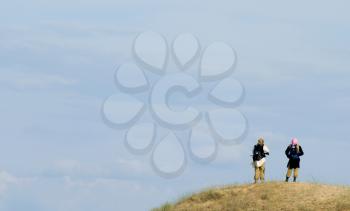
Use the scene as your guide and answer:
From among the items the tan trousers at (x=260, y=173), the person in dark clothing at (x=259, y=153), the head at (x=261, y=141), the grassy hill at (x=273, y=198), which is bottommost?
the grassy hill at (x=273, y=198)

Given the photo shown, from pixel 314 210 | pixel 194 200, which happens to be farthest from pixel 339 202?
pixel 194 200

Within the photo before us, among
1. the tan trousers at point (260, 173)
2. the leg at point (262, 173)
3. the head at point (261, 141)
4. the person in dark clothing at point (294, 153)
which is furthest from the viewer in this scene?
the tan trousers at point (260, 173)

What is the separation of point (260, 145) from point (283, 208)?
11.8 ft

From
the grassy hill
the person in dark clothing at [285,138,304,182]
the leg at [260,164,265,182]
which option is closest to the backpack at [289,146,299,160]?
the person in dark clothing at [285,138,304,182]

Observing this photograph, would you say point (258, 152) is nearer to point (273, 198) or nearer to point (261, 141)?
A: point (261, 141)

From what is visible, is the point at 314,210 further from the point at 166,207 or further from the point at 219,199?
the point at 166,207

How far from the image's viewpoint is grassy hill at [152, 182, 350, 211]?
4519 cm

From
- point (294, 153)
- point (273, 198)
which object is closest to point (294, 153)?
point (294, 153)

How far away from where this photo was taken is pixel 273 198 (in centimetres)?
4641

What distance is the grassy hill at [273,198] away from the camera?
45.2 meters

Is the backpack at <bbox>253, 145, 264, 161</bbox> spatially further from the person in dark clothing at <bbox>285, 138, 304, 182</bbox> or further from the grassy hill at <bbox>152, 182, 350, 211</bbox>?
the grassy hill at <bbox>152, 182, 350, 211</bbox>

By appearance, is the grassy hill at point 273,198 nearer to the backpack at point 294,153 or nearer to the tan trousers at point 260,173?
the tan trousers at point 260,173

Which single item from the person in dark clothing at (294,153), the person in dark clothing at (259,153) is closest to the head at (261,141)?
the person in dark clothing at (259,153)

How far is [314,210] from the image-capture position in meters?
44.6
